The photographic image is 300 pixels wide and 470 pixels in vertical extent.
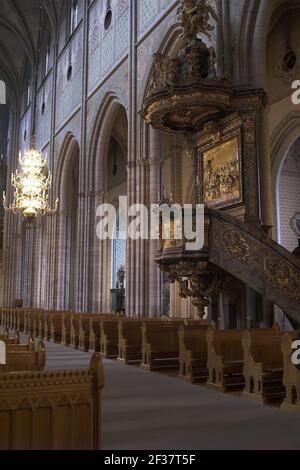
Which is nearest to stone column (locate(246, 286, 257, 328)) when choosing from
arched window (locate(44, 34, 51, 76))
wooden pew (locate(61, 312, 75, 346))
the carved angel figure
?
wooden pew (locate(61, 312, 75, 346))

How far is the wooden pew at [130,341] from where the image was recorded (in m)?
9.61

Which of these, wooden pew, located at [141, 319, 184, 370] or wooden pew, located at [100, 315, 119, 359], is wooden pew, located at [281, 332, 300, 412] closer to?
wooden pew, located at [141, 319, 184, 370]

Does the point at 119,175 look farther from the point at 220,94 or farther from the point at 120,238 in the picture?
the point at 220,94

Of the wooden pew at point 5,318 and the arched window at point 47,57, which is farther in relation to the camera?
the arched window at point 47,57

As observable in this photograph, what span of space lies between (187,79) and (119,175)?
18129 millimetres

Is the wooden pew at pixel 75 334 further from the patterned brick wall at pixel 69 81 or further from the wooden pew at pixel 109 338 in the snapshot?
the patterned brick wall at pixel 69 81

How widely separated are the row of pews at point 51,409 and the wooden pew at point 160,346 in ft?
19.1

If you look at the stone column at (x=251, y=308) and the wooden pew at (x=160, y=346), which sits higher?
the stone column at (x=251, y=308)

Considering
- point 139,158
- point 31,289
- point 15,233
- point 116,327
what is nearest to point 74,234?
point 31,289

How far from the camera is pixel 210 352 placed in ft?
22.9

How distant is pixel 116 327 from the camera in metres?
11.1

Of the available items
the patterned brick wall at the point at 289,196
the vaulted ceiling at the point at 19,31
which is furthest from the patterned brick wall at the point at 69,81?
the patterned brick wall at the point at 289,196

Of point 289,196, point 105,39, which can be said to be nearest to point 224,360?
point 289,196

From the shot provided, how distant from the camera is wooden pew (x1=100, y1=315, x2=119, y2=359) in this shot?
10484mm
